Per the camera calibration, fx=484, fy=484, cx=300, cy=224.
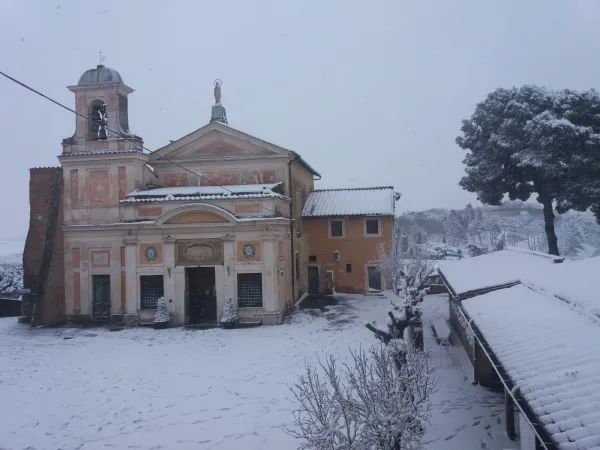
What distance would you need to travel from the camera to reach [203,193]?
21.3 metres

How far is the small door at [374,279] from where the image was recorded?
1067 inches

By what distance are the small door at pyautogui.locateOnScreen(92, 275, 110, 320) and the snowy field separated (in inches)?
55.4

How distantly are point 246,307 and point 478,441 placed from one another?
12717 millimetres

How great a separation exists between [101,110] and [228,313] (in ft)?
37.1

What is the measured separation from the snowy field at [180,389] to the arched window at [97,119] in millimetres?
8830

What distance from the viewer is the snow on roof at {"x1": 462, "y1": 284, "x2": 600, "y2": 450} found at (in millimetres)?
4449

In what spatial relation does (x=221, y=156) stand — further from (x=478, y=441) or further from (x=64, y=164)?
(x=478, y=441)

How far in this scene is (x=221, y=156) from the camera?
23297 mm

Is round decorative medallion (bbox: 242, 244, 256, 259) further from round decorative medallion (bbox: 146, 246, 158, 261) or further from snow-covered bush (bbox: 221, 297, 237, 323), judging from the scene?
round decorative medallion (bbox: 146, 246, 158, 261)

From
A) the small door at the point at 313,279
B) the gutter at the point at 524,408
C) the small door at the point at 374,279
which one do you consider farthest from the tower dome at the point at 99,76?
the gutter at the point at 524,408

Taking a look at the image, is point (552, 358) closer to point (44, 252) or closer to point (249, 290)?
point (249, 290)

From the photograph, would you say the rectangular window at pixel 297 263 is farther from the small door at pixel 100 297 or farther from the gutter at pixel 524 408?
the gutter at pixel 524 408

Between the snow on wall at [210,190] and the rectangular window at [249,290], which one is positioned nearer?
the rectangular window at [249,290]

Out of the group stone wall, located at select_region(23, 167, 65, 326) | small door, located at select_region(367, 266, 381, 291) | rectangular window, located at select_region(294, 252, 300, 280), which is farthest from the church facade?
small door, located at select_region(367, 266, 381, 291)
